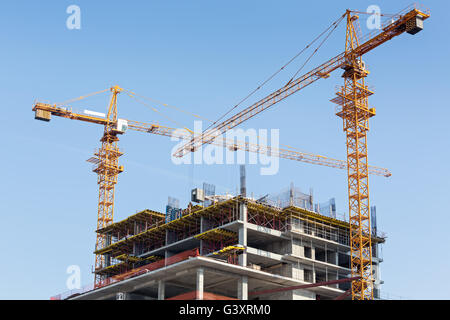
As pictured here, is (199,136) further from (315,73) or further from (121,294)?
(121,294)

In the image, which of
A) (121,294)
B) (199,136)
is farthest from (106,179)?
(121,294)

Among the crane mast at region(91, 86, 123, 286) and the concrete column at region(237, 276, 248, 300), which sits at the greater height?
the crane mast at region(91, 86, 123, 286)

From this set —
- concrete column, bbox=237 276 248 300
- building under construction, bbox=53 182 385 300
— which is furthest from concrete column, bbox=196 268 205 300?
concrete column, bbox=237 276 248 300

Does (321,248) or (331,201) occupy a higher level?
(331,201)

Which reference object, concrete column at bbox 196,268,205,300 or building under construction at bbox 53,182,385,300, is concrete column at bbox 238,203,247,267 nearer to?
building under construction at bbox 53,182,385,300

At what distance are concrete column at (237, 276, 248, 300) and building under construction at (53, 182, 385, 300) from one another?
13 centimetres

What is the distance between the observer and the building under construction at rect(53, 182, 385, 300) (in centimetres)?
8919

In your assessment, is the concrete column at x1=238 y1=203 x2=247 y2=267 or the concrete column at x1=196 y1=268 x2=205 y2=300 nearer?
the concrete column at x1=196 y1=268 x2=205 y2=300

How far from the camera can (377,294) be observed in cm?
10100

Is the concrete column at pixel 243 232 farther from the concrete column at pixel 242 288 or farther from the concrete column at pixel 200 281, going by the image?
the concrete column at pixel 200 281

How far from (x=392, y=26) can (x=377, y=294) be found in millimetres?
38907

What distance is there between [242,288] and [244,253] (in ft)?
14.6

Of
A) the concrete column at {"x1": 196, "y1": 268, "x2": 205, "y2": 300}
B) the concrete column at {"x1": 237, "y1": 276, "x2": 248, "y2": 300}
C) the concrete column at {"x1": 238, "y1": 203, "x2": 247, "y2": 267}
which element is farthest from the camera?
the concrete column at {"x1": 238, "y1": 203, "x2": 247, "y2": 267}
